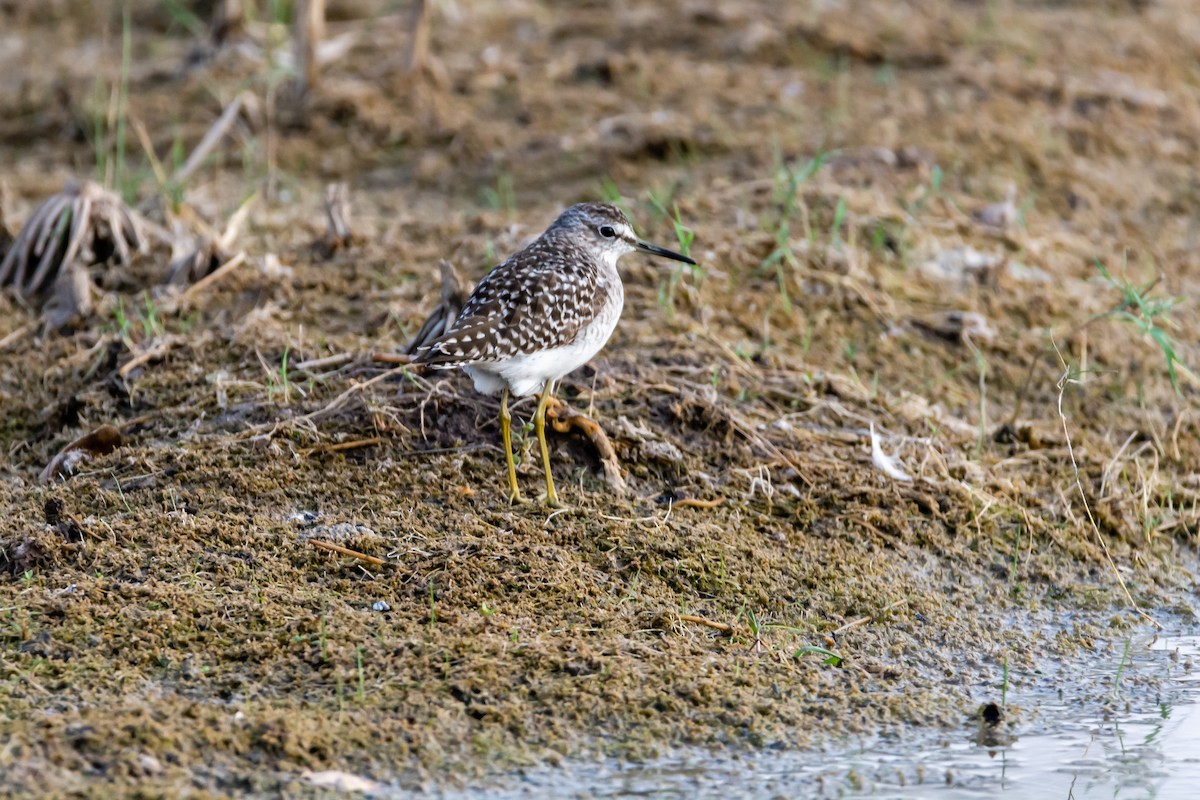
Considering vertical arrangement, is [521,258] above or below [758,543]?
above

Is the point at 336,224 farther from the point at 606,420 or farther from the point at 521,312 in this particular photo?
the point at 521,312

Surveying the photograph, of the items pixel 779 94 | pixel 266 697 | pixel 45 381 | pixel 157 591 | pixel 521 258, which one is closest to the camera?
pixel 266 697

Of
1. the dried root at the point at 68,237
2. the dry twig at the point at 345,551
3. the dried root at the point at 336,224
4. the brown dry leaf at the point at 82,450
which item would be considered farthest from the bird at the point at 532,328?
the dried root at the point at 68,237

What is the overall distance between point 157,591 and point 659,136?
506 cm

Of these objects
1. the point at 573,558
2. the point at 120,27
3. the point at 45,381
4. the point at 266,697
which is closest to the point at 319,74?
the point at 120,27

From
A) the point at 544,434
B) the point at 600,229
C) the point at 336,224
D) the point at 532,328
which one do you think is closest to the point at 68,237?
the point at 336,224

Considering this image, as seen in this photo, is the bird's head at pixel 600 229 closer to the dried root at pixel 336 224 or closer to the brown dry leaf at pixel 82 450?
the dried root at pixel 336 224

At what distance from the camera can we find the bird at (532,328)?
561cm

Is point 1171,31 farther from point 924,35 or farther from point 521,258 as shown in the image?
point 521,258

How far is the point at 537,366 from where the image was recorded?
18.7 feet

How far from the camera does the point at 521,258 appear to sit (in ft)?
20.3

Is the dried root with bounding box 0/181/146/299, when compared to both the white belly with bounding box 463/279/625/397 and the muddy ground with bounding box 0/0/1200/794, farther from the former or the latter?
the white belly with bounding box 463/279/625/397

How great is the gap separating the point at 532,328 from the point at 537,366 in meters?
0.14

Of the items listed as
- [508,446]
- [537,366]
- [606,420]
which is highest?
[537,366]
